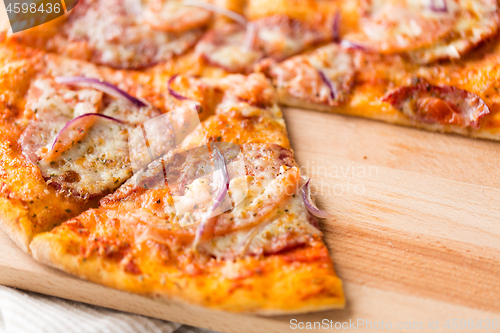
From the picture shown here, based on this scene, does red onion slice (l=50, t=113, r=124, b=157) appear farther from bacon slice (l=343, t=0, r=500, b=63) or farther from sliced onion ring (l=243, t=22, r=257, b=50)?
bacon slice (l=343, t=0, r=500, b=63)

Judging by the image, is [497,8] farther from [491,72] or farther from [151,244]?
[151,244]

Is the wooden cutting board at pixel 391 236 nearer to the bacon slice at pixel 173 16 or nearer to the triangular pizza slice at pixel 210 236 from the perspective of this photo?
the triangular pizza slice at pixel 210 236

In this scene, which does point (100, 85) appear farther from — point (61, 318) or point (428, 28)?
point (428, 28)

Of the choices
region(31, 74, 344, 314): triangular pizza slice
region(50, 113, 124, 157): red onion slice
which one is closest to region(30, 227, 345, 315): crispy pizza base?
region(31, 74, 344, 314): triangular pizza slice

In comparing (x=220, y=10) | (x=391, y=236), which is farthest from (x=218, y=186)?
(x=220, y=10)

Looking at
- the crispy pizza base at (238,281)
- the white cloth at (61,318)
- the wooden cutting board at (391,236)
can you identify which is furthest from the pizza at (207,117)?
the white cloth at (61,318)
